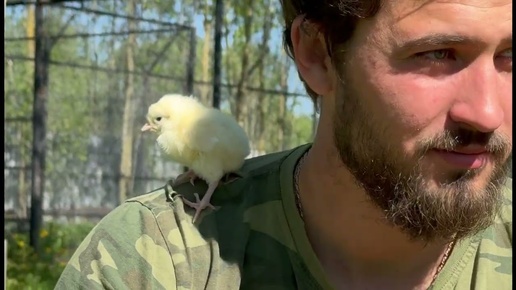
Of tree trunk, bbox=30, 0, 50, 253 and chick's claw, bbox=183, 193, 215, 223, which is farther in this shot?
tree trunk, bbox=30, 0, 50, 253

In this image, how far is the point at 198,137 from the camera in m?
2.41

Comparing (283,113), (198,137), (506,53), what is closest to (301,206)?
(506,53)

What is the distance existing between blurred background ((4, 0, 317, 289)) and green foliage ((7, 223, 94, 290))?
0.03 feet

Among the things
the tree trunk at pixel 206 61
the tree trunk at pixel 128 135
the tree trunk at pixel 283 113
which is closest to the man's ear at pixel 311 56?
the tree trunk at pixel 206 61

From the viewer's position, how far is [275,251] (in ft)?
5.55

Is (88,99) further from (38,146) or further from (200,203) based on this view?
(200,203)

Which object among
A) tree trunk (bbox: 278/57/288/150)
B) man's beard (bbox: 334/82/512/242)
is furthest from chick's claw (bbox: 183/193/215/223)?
tree trunk (bbox: 278/57/288/150)

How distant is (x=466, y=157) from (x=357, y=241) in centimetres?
34

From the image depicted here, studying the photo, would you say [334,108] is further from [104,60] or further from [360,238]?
[104,60]

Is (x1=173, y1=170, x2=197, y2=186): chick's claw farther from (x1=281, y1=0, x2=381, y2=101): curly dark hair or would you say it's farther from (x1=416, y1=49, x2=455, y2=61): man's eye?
(x1=416, y1=49, x2=455, y2=61): man's eye

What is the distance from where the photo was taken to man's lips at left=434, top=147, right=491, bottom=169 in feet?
4.93

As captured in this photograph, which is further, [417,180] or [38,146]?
[38,146]

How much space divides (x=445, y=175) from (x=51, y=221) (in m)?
4.77

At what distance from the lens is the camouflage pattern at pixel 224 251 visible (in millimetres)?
1634
